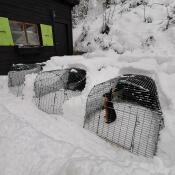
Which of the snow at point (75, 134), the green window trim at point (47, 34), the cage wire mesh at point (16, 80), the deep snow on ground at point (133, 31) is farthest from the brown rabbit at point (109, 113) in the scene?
the green window trim at point (47, 34)

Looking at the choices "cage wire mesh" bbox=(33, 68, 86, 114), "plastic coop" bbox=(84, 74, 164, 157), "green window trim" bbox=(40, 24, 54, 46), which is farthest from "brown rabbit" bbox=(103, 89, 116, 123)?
"green window trim" bbox=(40, 24, 54, 46)

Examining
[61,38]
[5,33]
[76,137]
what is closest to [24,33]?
[5,33]

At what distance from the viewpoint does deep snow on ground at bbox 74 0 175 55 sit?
8.29 m

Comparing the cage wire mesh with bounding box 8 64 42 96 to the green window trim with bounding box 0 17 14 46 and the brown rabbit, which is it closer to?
the green window trim with bounding box 0 17 14 46

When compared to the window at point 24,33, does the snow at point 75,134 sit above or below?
below

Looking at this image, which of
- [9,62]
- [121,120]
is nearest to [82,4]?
[9,62]

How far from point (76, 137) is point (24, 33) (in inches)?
220

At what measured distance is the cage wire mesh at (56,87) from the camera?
4299 mm

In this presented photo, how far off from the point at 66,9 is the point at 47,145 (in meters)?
8.52

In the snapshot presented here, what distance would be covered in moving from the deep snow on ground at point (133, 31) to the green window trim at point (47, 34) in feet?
9.18

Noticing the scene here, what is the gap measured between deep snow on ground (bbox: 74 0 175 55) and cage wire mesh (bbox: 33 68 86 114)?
3353 millimetres

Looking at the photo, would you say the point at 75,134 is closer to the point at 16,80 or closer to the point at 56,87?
the point at 56,87

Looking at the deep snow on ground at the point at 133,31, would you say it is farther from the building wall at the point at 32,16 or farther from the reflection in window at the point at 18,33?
the reflection in window at the point at 18,33

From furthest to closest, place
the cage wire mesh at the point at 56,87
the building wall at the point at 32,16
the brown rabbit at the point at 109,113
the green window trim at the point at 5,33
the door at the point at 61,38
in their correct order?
the door at the point at 61,38, the building wall at the point at 32,16, the green window trim at the point at 5,33, the cage wire mesh at the point at 56,87, the brown rabbit at the point at 109,113
